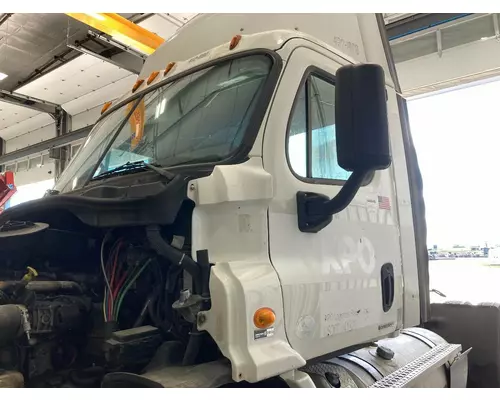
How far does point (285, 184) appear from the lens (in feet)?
7.03

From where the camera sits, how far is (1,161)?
13156mm

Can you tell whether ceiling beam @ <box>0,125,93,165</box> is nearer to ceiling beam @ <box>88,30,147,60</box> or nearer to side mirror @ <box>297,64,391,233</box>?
ceiling beam @ <box>88,30,147,60</box>

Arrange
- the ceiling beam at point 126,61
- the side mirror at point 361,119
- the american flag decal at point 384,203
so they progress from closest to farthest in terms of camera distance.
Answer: the side mirror at point 361,119
the american flag decal at point 384,203
the ceiling beam at point 126,61

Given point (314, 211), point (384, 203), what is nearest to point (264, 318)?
point (314, 211)

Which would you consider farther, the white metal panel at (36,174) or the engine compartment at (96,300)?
the white metal panel at (36,174)

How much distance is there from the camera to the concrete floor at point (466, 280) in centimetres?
415

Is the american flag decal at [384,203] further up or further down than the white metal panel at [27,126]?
further down

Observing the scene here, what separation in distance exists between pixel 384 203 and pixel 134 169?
54.3 inches

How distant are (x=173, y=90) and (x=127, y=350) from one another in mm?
1372

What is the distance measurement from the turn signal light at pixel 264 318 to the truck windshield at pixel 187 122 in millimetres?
674

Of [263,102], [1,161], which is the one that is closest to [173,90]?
[263,102]

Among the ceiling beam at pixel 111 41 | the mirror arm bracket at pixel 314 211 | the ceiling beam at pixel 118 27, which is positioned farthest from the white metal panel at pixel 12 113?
the mirror arm bracket at pixel 314 211

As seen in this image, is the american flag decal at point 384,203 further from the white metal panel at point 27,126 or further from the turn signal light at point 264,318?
the white metal panel at point 27,126
